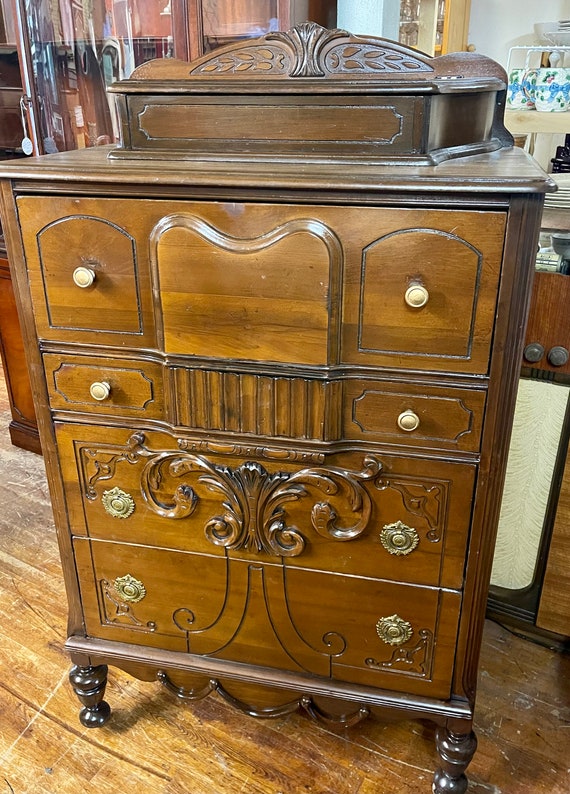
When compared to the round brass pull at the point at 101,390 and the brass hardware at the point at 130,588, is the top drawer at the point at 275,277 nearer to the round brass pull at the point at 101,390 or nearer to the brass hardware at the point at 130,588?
the round brass pull at the point at 101,390

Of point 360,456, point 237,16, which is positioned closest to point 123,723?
point 360,456

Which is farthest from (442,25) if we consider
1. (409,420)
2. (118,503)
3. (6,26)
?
(118,503)

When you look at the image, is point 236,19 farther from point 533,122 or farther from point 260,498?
point 260,498

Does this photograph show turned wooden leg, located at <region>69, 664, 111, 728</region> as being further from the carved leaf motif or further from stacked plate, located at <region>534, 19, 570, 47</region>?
stacked plate, located at <region>534, 19, 570, 47</region>

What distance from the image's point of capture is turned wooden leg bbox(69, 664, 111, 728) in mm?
1393

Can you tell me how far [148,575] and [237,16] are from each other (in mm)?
1308

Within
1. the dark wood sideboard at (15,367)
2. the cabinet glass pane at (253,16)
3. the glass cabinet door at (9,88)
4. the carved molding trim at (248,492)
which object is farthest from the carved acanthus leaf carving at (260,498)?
the glass cabinet door at (9,88)

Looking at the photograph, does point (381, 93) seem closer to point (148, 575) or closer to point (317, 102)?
point (317, 102)

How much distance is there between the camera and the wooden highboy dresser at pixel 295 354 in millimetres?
952

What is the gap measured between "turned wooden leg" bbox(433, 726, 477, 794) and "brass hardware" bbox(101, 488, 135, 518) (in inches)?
28.0

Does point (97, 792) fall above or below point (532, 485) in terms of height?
below

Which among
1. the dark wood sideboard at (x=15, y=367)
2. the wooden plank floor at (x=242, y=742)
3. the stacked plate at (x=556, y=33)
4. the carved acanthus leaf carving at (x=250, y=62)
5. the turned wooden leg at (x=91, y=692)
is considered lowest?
the wooden plank floor at (x=242, y=742)

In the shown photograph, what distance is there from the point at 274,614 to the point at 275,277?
2.08 ft

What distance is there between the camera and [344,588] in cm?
119
